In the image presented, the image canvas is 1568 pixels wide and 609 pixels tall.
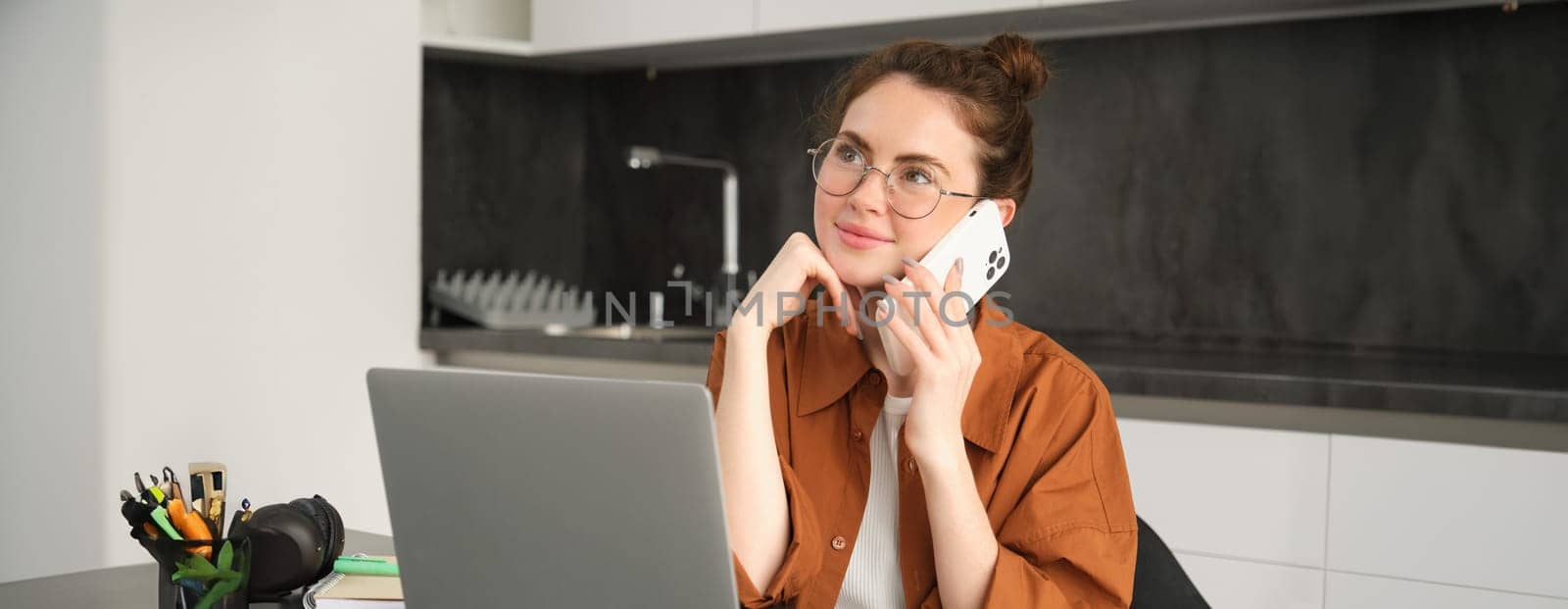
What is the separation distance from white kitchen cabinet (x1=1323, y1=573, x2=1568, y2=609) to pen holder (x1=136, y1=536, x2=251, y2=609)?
65.3 inches

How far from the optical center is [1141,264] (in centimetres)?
303

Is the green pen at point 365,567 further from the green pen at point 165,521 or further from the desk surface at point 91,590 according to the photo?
the green pen at point 165,521

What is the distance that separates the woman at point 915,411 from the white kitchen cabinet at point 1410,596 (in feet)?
3.24

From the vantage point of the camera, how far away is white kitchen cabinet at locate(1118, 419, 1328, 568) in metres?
2.21

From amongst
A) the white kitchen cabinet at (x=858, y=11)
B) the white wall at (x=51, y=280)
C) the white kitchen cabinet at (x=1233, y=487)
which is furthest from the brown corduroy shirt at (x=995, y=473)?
the white wall at (x=51, y=280)

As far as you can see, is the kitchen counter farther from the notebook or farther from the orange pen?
the orange pen

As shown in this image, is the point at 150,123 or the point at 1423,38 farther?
the point at 150,123

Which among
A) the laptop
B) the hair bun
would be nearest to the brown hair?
the hair bun

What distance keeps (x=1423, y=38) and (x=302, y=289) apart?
7.79 ft

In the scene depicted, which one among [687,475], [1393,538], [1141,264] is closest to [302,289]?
[1141,264]

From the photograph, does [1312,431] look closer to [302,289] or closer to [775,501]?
[775,501]

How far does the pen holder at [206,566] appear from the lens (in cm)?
115

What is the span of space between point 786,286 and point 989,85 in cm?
30

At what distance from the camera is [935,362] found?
4.11 ft
